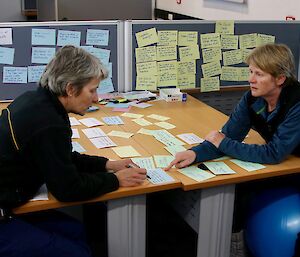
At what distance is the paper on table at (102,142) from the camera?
1.96 m

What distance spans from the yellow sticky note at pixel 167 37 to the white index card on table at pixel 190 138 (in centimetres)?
78

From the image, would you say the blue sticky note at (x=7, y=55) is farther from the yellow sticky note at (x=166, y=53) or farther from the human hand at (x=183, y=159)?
the human hand at (x=183, y=159)

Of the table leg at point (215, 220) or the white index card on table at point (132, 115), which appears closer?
the table leg at point (215, 220)

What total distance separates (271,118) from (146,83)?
101cm

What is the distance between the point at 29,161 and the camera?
57.1 inches

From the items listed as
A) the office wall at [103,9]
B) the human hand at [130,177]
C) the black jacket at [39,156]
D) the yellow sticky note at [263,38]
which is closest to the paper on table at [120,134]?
the human hand at [130,177]

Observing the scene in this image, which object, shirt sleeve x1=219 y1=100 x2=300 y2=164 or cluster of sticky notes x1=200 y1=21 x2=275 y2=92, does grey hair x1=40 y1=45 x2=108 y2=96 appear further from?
cluster of sticky notes x1=200 y1=21 x2=275 y2=92

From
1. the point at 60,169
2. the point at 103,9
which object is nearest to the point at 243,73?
the point at 60,169

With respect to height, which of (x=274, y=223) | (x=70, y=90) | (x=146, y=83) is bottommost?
(x=274, y=223)

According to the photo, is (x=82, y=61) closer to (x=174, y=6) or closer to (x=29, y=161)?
(x=29, y=161)

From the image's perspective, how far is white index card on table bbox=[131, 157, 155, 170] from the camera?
1.76 metres

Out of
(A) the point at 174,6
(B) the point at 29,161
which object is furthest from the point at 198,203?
(A) the point at 174,6

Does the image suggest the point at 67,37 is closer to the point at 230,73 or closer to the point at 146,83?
the point at 146,83

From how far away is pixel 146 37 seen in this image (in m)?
2.64
